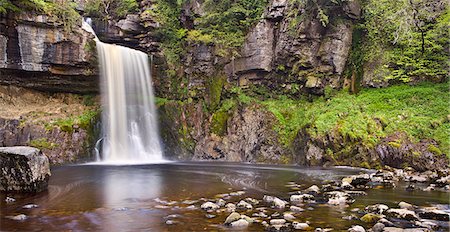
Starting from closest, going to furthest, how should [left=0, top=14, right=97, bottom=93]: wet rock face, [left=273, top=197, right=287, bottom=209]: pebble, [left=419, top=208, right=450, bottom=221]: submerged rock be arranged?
[left=419, top=208, right=450, bottom=221]: submerged rock < [left=273, top=197, right=287, bottom=209]: pebble < [left=0, top=14, right=97, bottom=93]: wet rock face

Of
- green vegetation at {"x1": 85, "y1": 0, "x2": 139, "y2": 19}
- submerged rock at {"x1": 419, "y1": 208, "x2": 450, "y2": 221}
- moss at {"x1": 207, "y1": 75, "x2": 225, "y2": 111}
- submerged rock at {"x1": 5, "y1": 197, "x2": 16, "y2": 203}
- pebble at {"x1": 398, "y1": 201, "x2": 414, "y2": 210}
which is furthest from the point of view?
green vegetation at {"x1": 85, "y1": 0, "x2": 139, "y2": 19}

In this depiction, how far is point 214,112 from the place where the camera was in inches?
883

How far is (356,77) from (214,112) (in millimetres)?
8919

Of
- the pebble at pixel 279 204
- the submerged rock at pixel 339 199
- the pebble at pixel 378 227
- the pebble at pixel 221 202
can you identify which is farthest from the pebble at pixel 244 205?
the pebble at pixel 378 227

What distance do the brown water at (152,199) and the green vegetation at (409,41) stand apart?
333 inches

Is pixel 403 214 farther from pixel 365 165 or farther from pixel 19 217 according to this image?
pixel 365 165

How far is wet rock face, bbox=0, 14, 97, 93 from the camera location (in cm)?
1820

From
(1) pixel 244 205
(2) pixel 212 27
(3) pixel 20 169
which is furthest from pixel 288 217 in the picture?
(2) pixel 212 27

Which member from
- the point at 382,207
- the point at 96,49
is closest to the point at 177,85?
the point at 96,49

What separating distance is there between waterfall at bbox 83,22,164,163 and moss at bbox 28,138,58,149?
268 cm

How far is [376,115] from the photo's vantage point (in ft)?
55.2

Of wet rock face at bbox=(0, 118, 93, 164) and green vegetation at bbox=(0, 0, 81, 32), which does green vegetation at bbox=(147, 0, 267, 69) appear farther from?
wet rock face at bbox=(0, 118, 93, 164)

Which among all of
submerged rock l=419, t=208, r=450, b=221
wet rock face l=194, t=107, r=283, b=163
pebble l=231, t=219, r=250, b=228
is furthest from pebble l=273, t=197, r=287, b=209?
wet rock face l=194, t=107, r=283, b=163

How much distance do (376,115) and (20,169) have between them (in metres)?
15.0
